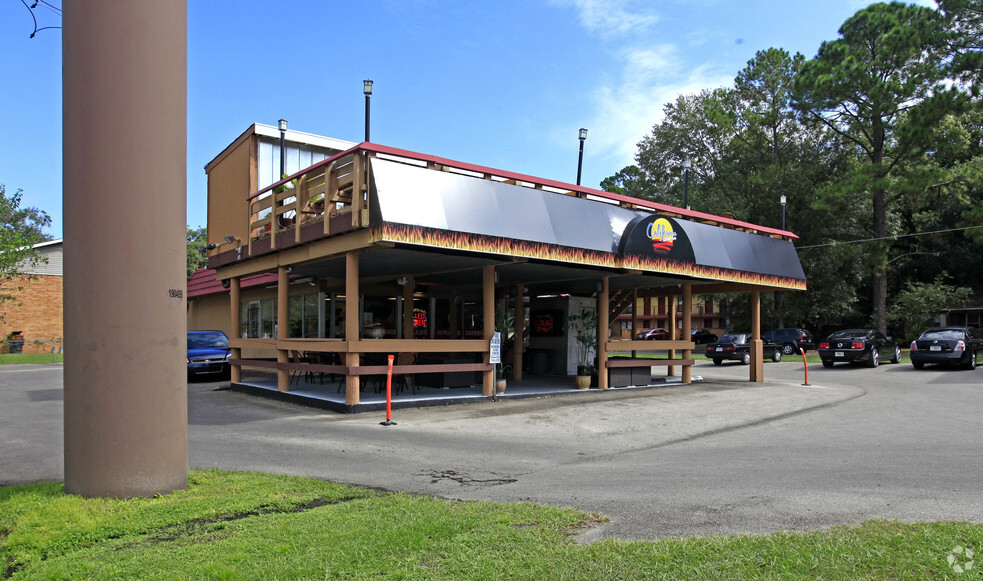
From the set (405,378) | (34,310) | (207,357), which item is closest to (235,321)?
(207,357)

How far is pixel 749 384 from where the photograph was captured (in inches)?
780

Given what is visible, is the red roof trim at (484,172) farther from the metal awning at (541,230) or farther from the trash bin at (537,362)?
the trash bin at (537,362)

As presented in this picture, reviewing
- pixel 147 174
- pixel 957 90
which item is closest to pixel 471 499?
pixel 147 174

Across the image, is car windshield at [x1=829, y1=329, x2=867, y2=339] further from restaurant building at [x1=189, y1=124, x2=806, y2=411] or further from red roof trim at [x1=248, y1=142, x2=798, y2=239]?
red roof trim at [x1=248, y1=142, x2=798, y2=239]

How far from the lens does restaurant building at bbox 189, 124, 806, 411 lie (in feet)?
39.9

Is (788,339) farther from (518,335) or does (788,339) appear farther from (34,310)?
(34,310)

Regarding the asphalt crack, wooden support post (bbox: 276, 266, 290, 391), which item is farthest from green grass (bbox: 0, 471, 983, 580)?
wooden support post (bbox: 276, 266, 290, 391)

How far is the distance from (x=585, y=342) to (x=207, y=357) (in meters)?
11.2

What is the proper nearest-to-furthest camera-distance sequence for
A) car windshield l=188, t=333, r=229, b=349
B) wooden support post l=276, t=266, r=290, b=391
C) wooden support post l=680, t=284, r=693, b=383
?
wooden support post l=276, t=266, r=290, b=391 → wooden support post l=680, t=284, r=693, b=383 → car windshield l=188, t=333, r=229, b=349

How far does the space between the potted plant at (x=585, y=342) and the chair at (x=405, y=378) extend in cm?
421

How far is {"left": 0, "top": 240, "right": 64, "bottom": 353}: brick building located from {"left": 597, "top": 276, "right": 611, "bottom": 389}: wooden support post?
32029 mm

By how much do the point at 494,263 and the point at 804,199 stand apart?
32.9 metres

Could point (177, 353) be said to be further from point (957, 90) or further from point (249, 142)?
point (957, 90)

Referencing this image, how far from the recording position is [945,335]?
2462 cm
